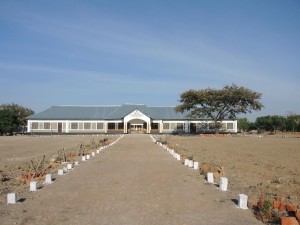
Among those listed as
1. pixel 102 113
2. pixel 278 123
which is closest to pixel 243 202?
pixel 102 113

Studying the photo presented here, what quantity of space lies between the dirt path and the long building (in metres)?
54.7

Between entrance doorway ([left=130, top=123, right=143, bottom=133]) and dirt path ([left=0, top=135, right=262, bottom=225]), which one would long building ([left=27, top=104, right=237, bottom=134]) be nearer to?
entrance doorway ([left=130, top=123, right=143, bottom=133])

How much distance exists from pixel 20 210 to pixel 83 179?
5.04 meters

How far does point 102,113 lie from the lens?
2859 inches

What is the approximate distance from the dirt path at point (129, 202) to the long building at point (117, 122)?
180 feet

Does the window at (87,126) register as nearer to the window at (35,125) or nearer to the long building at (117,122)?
the long building at (117,122)

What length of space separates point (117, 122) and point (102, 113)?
4.09m

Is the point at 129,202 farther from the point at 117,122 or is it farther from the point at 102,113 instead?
the point at 102,113

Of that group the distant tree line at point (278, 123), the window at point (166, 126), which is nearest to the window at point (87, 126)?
the window at point (166, 126)

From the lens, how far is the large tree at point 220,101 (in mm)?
57375

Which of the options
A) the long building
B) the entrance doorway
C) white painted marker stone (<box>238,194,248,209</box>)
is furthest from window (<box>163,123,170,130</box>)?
white painted marker stone (<box>238,194,248,209</box>)

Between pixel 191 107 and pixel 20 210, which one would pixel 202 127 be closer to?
pixel 191 107

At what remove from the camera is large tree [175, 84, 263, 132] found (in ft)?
188

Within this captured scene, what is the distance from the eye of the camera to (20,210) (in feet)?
30.0
